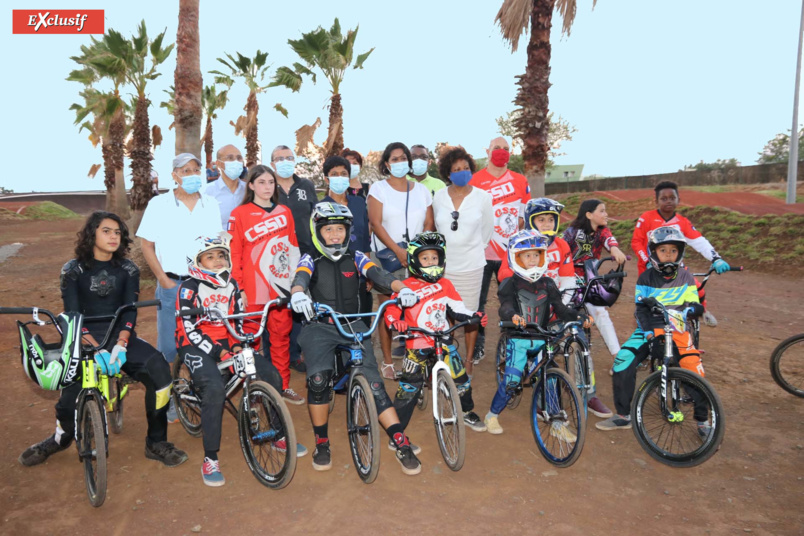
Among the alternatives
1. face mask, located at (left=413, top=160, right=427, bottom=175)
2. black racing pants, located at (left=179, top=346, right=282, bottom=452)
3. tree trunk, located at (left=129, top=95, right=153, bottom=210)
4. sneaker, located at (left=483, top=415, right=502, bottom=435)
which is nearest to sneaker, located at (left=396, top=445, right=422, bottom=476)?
sneaker, located at (left=483, top=415, right=502, bottom=435)

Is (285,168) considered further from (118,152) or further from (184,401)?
(118,152)

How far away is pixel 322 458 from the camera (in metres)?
A: 4.67

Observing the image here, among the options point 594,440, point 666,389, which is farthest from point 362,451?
point 666,389

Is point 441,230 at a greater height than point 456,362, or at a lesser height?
greater

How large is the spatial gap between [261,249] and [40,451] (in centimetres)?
266

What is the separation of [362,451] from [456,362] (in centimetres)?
112

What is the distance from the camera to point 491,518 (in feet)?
12.9

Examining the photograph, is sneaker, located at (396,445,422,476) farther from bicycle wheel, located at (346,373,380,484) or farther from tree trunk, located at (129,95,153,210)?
tree trunk, located at (129,95,153,210)

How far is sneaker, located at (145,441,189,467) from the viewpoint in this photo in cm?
477

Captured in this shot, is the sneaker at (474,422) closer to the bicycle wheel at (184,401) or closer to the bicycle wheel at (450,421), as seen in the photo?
the bicycle wheel at (450,421)

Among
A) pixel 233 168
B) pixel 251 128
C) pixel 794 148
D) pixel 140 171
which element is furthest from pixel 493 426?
pixel 251 128

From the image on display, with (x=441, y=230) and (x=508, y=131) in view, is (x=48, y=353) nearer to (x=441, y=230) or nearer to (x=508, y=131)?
(x=441, y=230)

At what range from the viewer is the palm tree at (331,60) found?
24203 millimetres

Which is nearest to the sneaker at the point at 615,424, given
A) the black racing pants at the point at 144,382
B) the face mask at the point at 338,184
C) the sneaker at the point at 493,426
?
the sneaker at the point at 493,426
